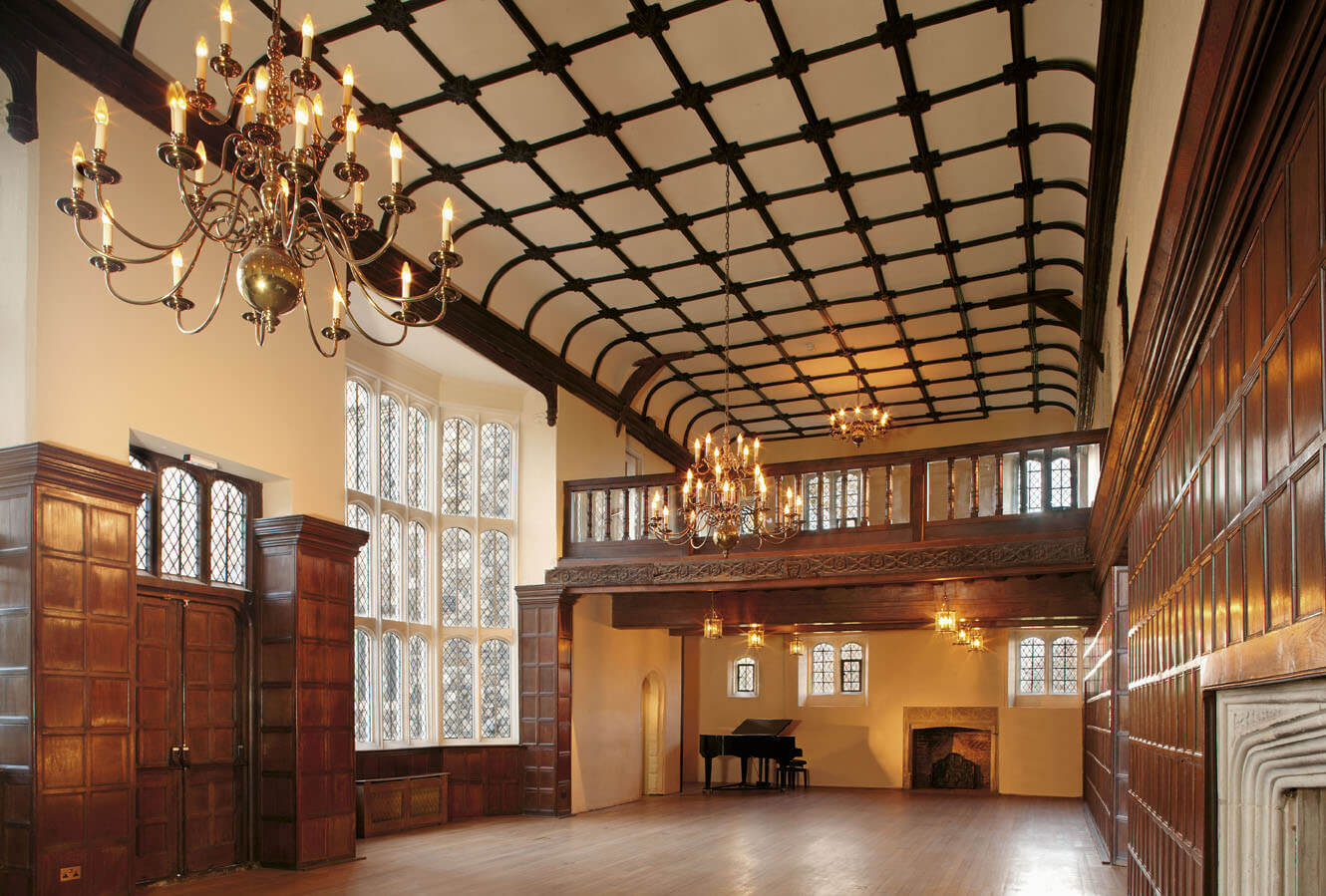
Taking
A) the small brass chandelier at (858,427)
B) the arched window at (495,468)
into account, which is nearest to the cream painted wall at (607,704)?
the arched window at (495,468)

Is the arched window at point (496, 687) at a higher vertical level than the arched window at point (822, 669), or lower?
higher

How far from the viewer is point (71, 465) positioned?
6914 millimetres

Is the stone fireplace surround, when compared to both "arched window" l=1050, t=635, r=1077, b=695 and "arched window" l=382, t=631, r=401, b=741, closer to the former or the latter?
"arched window" l=1050, t=635, r=1077, b=695

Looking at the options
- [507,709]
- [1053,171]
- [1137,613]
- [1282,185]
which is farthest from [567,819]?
[1282,185]

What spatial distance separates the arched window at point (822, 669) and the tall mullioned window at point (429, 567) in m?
8.40

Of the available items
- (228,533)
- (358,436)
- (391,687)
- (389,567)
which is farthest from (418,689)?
(228,533)

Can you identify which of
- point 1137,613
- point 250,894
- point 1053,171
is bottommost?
point 250,894

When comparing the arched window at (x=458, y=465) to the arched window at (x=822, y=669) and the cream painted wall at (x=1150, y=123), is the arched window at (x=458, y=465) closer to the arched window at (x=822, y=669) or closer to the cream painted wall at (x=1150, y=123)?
the cream painted wall at (x=1150, y=123)

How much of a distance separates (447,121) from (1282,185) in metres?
7.49

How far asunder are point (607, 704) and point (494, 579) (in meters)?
2.53

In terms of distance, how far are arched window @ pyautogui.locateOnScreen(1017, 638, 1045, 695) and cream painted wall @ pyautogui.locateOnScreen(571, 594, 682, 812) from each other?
21.2ft

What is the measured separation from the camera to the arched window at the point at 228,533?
9234 mm

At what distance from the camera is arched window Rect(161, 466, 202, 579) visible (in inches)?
345

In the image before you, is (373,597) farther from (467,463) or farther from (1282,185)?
(1282,185)
